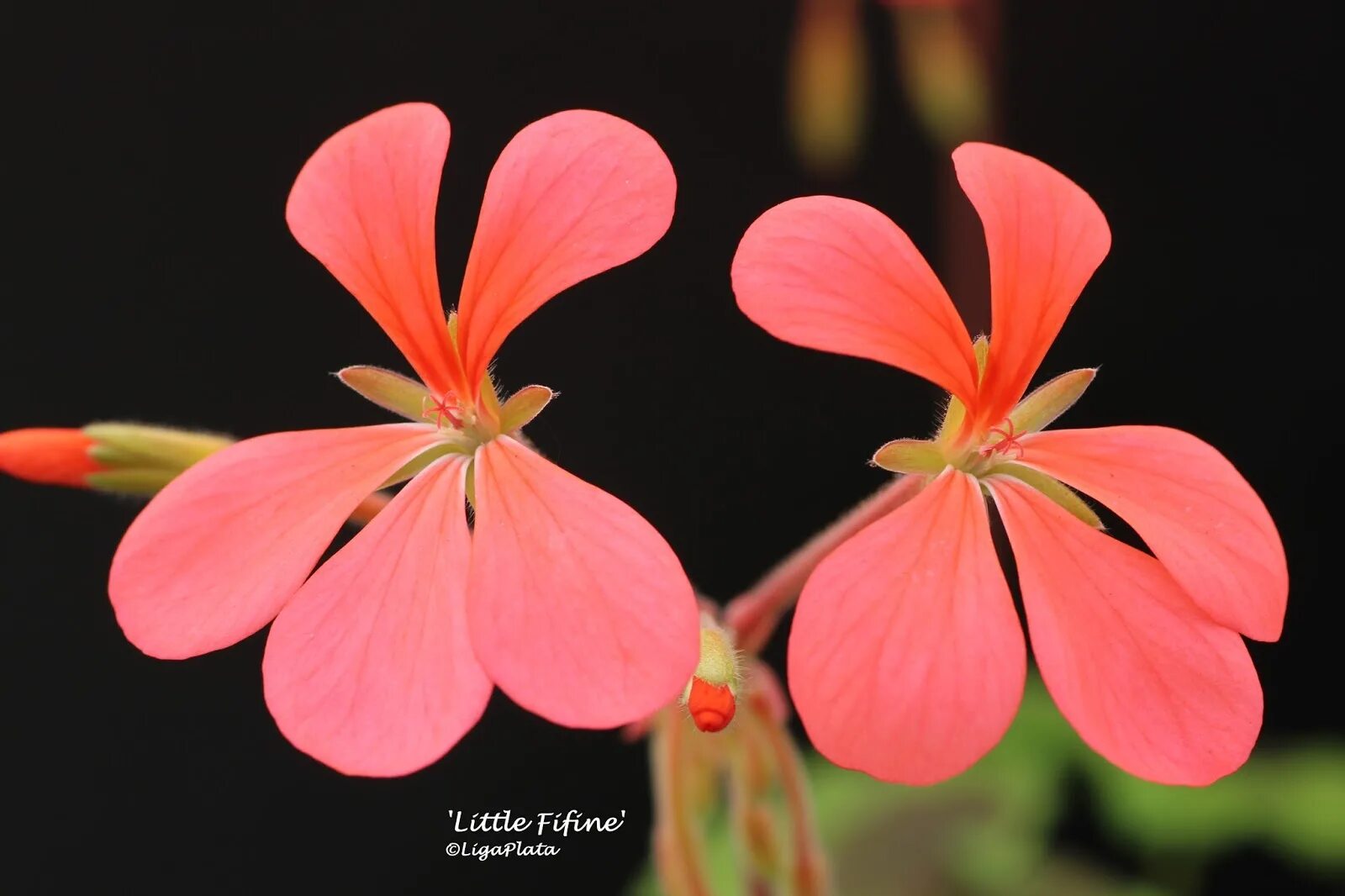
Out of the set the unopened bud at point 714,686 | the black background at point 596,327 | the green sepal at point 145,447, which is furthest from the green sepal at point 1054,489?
the black background at point 596,327

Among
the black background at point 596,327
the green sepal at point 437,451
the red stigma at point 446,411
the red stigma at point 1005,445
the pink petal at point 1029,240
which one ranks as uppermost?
the pink petal at point 1029,240

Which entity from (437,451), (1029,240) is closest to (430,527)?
(437,451)

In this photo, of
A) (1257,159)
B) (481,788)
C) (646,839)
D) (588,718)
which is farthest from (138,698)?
(1257,159)

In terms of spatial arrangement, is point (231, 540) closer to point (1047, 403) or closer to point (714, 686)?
point (714, 686)

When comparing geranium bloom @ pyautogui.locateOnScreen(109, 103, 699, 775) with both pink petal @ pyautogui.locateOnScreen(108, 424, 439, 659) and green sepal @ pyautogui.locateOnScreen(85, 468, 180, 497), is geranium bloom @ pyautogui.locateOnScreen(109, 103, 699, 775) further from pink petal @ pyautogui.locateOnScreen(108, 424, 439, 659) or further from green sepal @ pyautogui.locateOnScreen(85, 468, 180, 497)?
green sepal @ pyautogui.locateOnScreen(85, 468, 180, 497)

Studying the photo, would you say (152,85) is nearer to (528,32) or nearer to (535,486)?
(528,32)

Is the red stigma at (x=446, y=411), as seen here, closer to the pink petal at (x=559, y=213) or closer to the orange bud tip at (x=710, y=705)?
the pink petal at (x=559, y=213)

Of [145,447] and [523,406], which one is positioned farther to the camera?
[145,447]
